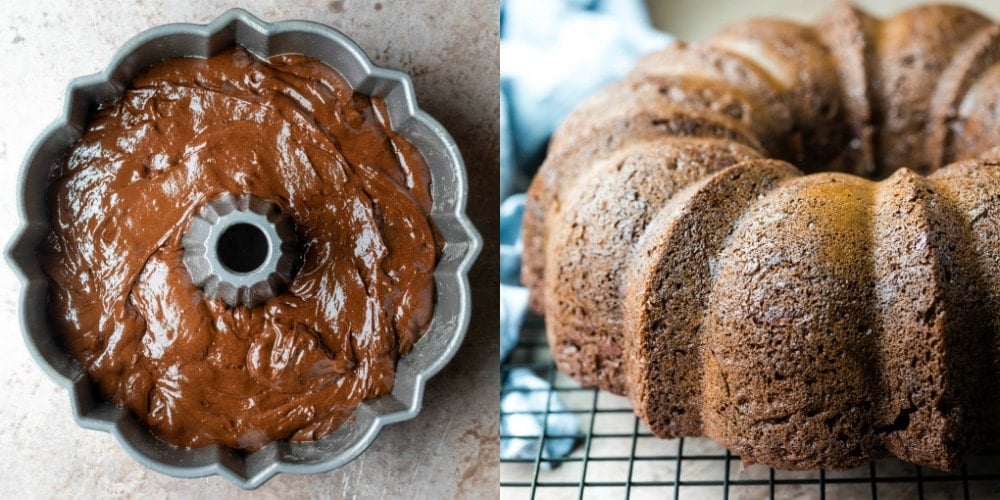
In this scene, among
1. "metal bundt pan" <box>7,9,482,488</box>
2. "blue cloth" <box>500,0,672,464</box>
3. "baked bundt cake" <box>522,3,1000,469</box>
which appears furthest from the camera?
"blue cloth" <box>500,0,672,464</box>

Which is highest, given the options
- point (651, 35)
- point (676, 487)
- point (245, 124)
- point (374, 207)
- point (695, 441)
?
point (245, 124)

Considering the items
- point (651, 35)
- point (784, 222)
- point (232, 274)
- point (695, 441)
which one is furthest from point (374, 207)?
point (651, 35)

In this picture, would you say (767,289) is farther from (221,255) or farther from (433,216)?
(221,255)

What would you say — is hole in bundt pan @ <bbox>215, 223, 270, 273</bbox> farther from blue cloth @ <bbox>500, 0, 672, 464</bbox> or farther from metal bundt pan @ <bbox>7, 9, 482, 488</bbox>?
blue cloth @ <bbox>500, 0, 672, 464</bbox>

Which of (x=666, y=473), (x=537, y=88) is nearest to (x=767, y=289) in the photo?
(x=666, y=473)

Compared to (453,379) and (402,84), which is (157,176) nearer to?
(402,84)

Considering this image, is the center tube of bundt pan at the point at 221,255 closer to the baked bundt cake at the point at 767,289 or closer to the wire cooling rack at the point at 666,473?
the baked bundt cake at the point at 767,289

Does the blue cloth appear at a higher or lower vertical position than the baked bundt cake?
lower

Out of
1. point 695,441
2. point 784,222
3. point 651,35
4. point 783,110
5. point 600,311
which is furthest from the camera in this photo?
point 651,35

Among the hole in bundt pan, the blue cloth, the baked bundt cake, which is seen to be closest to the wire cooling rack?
the blue cloth
